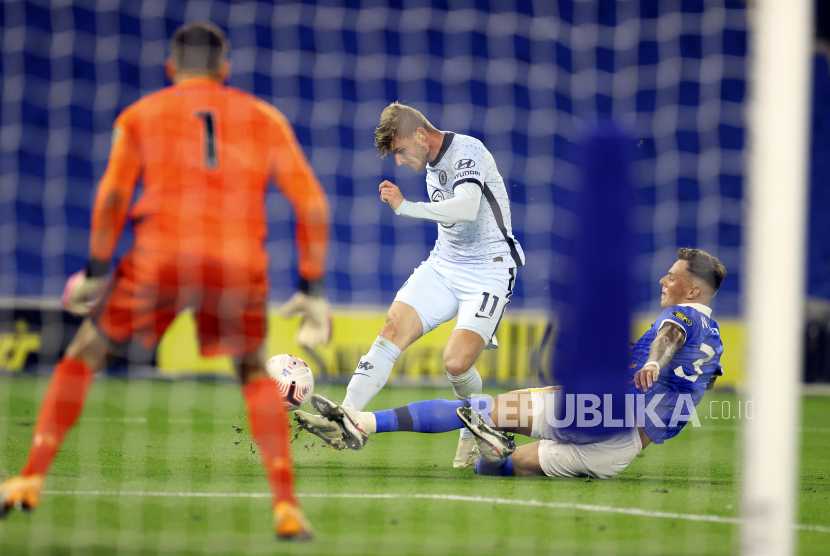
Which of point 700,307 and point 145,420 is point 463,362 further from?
point 145,420

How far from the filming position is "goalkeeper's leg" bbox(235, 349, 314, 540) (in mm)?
2664

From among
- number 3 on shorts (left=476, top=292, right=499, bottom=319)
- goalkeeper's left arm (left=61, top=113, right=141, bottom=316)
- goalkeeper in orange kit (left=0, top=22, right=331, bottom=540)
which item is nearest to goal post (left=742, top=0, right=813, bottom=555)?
goalkeeper in orange kit (left=0, top=22, right=331, bottom=540)

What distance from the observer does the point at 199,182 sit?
9.07 feet

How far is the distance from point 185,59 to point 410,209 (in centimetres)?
161

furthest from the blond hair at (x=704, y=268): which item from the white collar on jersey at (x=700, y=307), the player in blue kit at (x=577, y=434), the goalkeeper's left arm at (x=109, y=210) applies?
the goalkeeper's left arm at (x=109, y=210)

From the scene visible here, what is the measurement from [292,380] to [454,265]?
108 cm

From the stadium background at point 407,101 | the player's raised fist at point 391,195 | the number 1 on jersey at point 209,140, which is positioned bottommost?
the number 1 on jersey at point 209,140

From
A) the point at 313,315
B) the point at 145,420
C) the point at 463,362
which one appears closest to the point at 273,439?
the point at 313,315

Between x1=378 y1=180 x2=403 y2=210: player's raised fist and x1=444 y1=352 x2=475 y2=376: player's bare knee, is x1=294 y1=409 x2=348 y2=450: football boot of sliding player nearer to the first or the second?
x1=444 y1=352 x2=475 y2=376: player's bare knee

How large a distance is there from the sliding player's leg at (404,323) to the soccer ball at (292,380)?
0.23 m

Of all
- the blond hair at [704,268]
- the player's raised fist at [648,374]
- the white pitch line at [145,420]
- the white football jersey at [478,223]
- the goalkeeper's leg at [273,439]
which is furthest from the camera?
the white pitch line at [145,420]

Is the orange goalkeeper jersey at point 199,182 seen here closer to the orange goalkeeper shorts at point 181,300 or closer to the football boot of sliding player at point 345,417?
the orange goalkeeper shorts at point 181,300

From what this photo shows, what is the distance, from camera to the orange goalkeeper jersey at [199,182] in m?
2.74

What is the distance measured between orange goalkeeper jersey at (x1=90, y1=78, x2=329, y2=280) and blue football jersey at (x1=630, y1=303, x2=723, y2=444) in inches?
77.5
